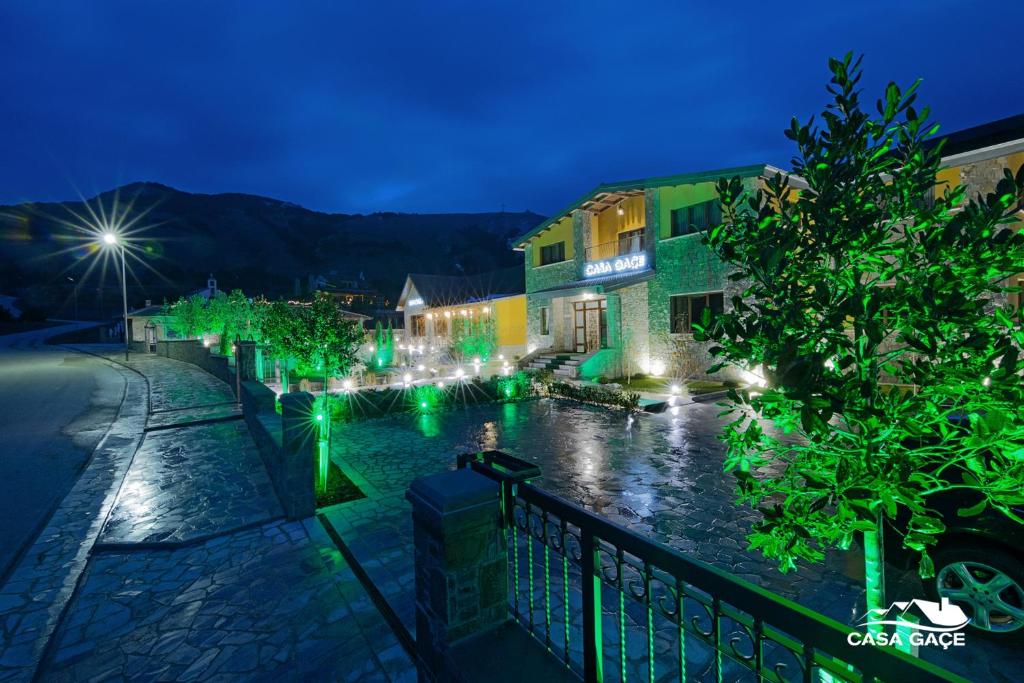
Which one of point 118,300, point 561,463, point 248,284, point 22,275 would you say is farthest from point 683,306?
point 22,275

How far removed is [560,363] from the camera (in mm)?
21078

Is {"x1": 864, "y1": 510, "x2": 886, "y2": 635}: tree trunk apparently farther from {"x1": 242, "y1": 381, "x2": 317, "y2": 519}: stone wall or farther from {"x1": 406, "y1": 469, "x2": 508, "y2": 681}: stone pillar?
{"x1": 242, "y1": 381, "x2": 317, "y2": 519}: stone wall

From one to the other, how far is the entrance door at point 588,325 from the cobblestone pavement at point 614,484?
9.05 metres

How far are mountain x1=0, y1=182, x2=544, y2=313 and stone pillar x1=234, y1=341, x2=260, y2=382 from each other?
55.5 meters

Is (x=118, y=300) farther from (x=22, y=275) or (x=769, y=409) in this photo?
(x=769, y=409)

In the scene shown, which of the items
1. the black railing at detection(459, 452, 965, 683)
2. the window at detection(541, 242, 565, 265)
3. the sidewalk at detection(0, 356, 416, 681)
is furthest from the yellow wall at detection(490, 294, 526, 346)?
the black railing at detection(459, 452, 965, 683)

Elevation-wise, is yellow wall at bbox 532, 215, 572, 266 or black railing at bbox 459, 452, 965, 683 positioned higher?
yellow wall at bbox 532, 215, 572, 266

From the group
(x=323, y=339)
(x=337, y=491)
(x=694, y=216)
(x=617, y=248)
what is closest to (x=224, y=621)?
(x=337, y=491)

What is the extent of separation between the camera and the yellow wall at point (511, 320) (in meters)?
29.0

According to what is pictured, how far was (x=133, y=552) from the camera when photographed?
551 cm

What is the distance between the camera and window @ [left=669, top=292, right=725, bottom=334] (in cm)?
1712

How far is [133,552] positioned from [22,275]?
120 m

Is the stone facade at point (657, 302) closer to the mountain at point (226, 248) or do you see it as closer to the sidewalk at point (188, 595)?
the sidewalk at point (188, 595)

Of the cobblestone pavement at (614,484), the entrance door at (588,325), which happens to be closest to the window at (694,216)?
the entrance door at (588,325)
